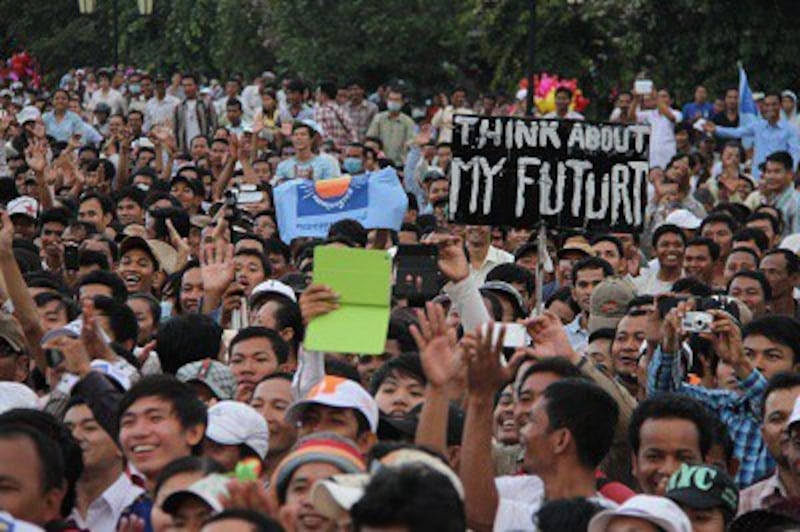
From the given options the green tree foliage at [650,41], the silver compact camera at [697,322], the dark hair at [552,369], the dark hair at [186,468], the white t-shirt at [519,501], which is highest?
the green tree foliage at [650,41]

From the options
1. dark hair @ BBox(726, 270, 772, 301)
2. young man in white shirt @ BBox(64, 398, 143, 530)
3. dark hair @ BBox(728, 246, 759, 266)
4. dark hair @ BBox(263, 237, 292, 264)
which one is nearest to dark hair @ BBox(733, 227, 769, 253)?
dark hair @ BBox(728, 246, 759, 266)

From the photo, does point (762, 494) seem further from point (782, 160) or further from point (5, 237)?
point (782, 160)

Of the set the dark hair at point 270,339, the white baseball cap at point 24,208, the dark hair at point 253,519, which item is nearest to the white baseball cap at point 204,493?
the dark hair at point 253,519

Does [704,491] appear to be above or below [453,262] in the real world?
below

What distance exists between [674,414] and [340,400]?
1.18 meters

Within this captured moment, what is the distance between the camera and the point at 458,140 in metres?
11.2

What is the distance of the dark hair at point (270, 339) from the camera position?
934cm

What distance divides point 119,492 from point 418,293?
A: 2.28 m

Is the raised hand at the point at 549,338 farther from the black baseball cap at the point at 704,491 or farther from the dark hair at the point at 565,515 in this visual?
the dark hair at the point at 565,515

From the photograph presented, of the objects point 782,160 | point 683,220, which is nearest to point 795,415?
point 683,220

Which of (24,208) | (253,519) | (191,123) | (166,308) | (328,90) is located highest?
(328,90)

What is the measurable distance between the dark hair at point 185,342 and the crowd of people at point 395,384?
0.01 metres

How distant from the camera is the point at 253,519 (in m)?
5.72

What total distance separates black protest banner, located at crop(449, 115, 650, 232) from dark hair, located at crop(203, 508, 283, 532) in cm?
527
